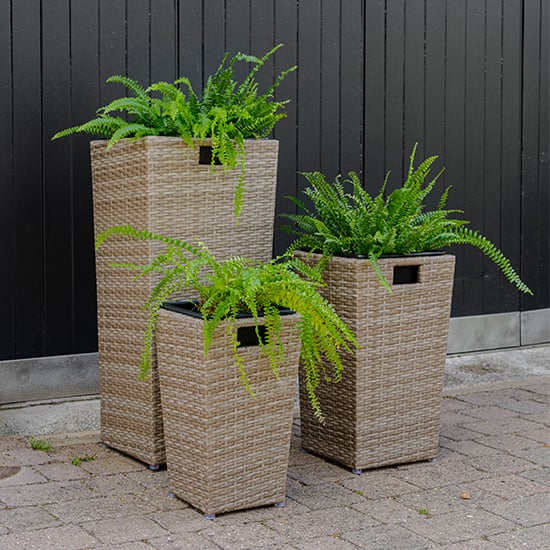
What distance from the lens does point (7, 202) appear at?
165 inches

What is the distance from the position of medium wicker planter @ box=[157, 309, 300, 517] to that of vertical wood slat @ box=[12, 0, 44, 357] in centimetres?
114

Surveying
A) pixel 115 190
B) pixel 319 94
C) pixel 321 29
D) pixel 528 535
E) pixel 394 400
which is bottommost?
pixel 528 535

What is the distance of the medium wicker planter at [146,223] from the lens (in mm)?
3586

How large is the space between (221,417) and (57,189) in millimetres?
1601

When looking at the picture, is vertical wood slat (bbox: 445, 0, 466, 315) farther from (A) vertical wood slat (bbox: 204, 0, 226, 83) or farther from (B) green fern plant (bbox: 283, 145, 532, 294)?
(B) green fern plant (bbox: 283, 145, 532, 294)

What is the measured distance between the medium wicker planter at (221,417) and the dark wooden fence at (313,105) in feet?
3.85

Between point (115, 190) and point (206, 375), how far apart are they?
39.5 inches

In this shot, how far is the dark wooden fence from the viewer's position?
4.22m

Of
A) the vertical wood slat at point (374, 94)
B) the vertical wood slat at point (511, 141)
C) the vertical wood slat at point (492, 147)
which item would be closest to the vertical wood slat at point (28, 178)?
the vertical wood slat at point (374, 94)

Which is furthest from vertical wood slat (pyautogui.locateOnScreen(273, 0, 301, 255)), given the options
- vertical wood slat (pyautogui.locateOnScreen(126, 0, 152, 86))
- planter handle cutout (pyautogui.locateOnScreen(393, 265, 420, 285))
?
planter handle cutout (pyautogui.locateOnScreen(393, 265, 420, 285))

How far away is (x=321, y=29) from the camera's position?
194 inches

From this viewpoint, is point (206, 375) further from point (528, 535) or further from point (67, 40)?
point (67, 40)

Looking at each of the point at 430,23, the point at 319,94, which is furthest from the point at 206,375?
the point at 430,23

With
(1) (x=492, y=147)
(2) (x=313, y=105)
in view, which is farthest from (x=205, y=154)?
(1) (x=492, y=147)
